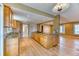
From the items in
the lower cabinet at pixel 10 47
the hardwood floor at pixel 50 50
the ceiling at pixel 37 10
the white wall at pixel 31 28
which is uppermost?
the ceiling at pixel 37 10

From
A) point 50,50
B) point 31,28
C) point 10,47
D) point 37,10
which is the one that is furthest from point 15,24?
point 31,28

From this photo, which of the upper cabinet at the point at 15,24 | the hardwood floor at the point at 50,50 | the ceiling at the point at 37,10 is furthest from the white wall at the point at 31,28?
the hardwood floor at the point at 50,50

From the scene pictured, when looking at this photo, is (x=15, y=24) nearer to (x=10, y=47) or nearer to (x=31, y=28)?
(x=10, y=47)

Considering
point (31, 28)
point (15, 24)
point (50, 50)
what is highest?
point (15, 24)

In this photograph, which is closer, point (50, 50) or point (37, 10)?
point (50, 50)

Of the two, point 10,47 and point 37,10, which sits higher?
point 37,10

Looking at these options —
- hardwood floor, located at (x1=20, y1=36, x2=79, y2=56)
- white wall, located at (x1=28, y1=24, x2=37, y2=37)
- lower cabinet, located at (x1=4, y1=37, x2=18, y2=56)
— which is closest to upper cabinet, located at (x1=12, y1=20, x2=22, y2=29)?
hardwood floor, located at (x1=20, y1=36, x2=79, y2=56)

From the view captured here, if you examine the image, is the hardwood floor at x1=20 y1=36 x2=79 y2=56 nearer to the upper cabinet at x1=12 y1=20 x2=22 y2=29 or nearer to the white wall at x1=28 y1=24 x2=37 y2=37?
the upper cabinet at x1=12 y1=20 x2=22 y2=29

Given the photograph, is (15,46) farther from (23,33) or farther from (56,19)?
(23,33)

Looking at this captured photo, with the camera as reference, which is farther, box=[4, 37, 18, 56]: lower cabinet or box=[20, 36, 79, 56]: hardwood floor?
box=[20, 36, 79, 56]: hardwood floor

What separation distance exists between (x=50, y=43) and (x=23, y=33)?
834 cm

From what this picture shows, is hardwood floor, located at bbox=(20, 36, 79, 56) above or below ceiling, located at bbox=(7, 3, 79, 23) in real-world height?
below

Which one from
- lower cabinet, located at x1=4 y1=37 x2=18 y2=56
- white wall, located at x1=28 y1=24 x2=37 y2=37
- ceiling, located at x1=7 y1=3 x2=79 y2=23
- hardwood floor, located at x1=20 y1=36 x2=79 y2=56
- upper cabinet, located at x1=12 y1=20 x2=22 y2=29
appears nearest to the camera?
lower cabinet, located at x1=4 y1=37 x2=18 y2=56

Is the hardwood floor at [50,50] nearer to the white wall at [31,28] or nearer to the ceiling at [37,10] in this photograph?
the ceiling at [37,10]
